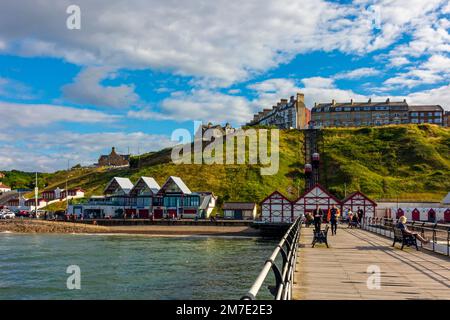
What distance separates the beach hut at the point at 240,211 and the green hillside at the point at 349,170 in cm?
1347

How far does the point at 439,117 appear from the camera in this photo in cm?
17188

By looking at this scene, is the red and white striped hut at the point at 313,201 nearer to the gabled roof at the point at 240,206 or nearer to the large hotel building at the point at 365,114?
the gabled roof at the point at 240,206

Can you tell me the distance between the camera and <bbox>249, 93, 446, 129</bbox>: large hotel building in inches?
6654

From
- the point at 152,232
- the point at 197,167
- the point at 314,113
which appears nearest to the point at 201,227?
the point at 152,232

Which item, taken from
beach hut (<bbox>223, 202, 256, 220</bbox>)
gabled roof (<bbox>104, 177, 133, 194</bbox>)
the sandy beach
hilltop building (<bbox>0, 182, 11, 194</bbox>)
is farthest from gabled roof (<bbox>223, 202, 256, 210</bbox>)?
hilltop building (<bbox>0, 182, 11, 194</bbox>)

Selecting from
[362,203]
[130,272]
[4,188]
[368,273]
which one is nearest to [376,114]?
[362,203]

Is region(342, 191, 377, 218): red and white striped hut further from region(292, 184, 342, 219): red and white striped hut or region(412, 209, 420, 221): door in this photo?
region(412, 209, 420, 221): door

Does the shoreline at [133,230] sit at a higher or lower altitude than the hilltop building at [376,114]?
lower

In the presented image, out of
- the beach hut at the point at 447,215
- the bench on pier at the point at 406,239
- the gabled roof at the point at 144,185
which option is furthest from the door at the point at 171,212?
the bench on pier at the point at 406,239

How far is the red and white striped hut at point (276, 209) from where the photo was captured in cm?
7681

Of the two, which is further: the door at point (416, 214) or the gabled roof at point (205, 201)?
the gabled roof at point (205, 201)

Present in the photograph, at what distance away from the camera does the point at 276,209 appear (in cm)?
7712
